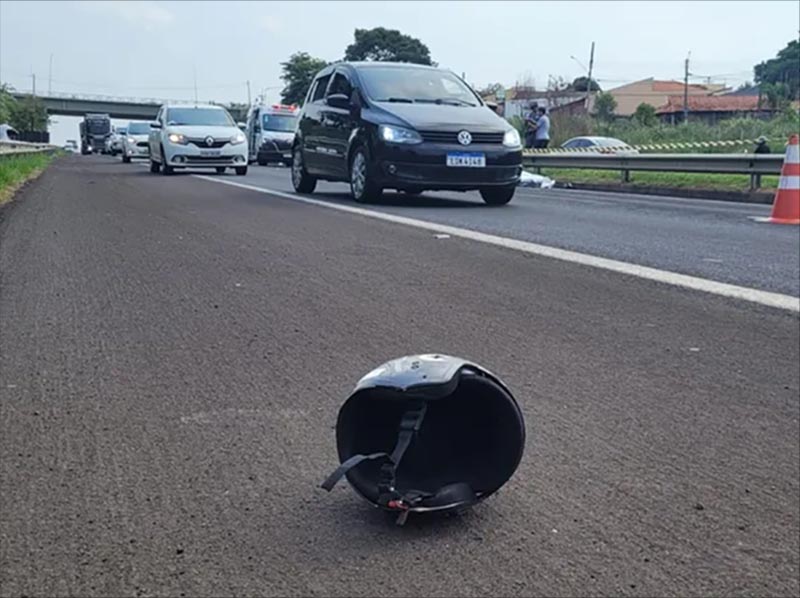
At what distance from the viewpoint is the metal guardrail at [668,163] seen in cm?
1581

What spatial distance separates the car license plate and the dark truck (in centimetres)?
5533

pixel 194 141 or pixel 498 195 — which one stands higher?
pixel 194 141

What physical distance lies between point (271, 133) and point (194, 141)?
1464cm

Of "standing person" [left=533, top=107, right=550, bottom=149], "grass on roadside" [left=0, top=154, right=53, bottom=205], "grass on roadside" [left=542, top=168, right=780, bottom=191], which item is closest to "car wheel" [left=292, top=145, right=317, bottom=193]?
"grass on roadside" [left=0, top=154, right=53, bottom=205]

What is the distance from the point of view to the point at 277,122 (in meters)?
36.2

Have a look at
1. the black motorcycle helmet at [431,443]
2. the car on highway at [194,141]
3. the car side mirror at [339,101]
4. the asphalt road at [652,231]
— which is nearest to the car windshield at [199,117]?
the car on highway at [194,141]

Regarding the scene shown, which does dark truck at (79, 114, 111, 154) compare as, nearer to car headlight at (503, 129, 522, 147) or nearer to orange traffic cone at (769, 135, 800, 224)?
Answer: car headlight at (503, 129, 522, 147)

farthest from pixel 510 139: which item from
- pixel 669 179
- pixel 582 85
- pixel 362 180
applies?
pixel 582 85

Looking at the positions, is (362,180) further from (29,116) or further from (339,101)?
(29,116)

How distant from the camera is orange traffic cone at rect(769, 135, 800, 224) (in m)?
10.1

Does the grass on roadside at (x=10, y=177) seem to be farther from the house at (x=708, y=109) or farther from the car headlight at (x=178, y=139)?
the house at (x=708, y=109)

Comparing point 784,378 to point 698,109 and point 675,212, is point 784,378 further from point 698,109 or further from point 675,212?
point 698,109

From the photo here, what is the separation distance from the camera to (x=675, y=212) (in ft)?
37.7

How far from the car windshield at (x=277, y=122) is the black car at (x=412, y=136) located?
76.1ft
